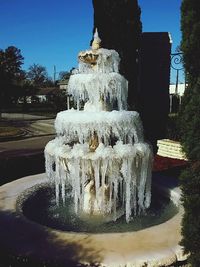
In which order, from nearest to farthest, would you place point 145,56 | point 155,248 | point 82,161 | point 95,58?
point 155,248 < point 82,161 < point 95,58 < point 145,56

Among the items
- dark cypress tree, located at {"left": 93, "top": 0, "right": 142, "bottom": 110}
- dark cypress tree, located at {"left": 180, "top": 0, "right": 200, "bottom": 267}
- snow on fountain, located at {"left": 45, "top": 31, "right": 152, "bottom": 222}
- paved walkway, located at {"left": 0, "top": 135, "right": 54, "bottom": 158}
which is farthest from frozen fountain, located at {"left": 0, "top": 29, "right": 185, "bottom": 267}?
paved walkway, located at {"left": 0, "top": 135, "right": 54, "bottom": 158}

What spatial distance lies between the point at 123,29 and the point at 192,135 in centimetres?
1092

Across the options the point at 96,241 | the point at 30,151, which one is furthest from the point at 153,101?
the point at 96,241

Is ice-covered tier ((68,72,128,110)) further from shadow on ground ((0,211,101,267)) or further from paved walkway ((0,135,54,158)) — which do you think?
paved walkway ((0,135,54,158))

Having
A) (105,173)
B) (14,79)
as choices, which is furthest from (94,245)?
(14,79)

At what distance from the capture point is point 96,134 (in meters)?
7.14

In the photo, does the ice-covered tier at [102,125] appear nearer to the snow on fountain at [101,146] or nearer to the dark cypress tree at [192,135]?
the snow on fountain at [101,146]

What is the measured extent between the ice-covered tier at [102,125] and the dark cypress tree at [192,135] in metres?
1.81

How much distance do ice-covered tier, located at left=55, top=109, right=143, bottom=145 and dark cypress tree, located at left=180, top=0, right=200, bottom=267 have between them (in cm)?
181

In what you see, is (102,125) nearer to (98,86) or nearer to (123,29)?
(98,86)

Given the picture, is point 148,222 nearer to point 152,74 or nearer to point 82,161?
point 82,161

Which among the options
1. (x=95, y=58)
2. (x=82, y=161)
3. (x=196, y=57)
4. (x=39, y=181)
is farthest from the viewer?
(x=39, y=181)

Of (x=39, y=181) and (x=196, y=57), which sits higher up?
(x=196, y=57)

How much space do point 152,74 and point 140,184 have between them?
34.4 ft
